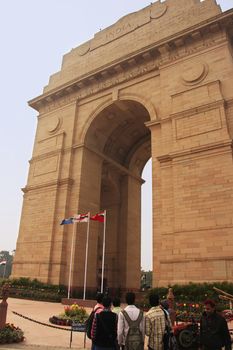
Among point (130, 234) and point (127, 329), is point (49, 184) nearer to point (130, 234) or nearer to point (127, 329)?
point (130, 234)

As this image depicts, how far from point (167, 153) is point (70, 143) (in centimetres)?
917

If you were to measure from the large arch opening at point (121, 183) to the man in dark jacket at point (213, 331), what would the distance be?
66.5 feet

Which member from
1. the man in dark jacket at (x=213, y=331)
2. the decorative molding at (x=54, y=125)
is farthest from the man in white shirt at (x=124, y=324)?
the decorative molding at (x=54, y=125)

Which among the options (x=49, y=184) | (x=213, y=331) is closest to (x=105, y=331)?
(x=213, y=331)

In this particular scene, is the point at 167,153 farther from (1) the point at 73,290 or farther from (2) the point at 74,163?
(1) the point at 73,290

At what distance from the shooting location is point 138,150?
2975cm

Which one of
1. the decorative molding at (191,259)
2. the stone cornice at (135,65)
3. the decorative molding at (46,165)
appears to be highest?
the stone cornice at (135,65)

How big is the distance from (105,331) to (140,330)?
0.58m

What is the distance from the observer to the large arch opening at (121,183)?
2573 centimetres

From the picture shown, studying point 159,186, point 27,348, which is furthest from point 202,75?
point 27,348

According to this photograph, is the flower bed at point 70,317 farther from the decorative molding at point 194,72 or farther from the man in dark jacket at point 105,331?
the decorative molding at point 194,72

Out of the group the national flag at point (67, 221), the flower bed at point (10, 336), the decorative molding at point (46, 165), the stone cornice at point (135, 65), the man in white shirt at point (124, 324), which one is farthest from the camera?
the decorative molding at point (46, 165)

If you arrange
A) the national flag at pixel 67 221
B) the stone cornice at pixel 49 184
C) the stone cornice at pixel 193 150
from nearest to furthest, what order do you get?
the stone cornice at pixel 193 150 → the national flag at pixel 67 221 → the stone cornice at pixel 49 184

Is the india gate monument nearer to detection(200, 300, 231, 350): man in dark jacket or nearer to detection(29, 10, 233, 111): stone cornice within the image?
detection(29, 10, 233, 111): stone cornice
